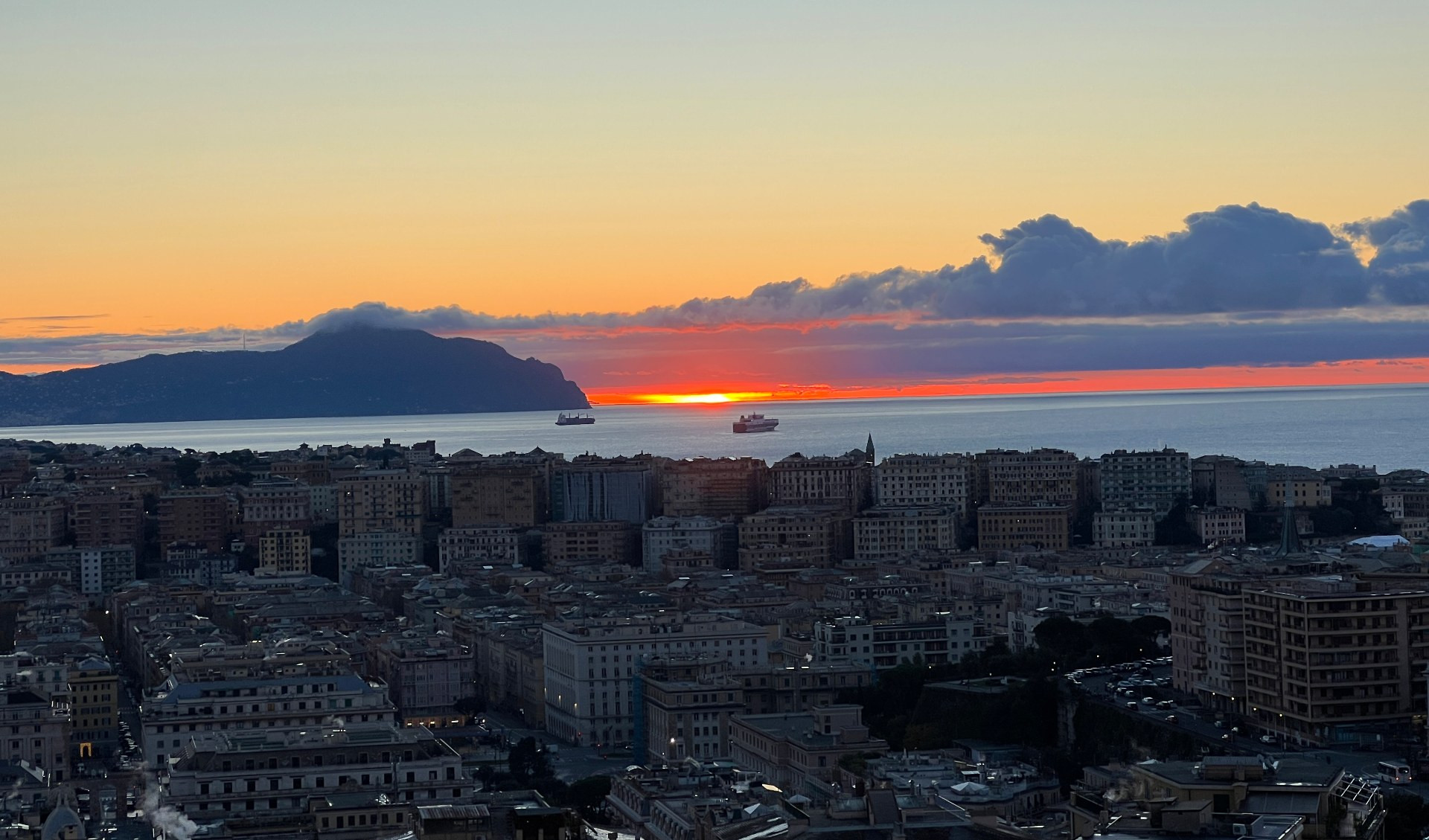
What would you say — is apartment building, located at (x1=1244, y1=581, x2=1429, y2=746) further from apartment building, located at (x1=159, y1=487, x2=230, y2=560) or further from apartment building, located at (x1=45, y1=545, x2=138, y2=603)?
apartment building, located at (x1=159, y1=487, x2=230, y2=560)

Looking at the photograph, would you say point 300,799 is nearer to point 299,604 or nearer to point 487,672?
point 487,672

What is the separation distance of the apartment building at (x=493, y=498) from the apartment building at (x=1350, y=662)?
65.2 metres

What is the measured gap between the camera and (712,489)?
11162 centimetres

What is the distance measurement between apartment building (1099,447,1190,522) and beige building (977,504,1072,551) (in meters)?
4.55

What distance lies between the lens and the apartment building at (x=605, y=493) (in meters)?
111

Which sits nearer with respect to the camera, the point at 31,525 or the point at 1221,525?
the point at 1221,525

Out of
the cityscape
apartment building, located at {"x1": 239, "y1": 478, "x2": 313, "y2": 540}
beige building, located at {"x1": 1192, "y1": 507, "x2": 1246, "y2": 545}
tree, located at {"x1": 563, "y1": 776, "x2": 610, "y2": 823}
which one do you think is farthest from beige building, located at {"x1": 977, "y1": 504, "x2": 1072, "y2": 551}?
tree, located at {"x1": 563, "y1": 776, "x2": 610, "y2": 823}

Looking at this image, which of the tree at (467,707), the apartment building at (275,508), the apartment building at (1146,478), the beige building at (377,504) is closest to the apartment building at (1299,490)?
the apartment building at (1146,478)

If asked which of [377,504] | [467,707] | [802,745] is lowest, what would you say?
[467,707]

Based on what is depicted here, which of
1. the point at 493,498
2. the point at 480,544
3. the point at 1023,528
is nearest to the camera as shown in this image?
the point at 1023,528

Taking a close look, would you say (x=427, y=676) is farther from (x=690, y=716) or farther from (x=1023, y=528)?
(x=1023, y=528)

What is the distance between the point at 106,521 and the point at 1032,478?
133 feet

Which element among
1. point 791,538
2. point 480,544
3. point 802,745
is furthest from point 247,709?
point 480,544

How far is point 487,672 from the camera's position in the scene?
7094 cm
